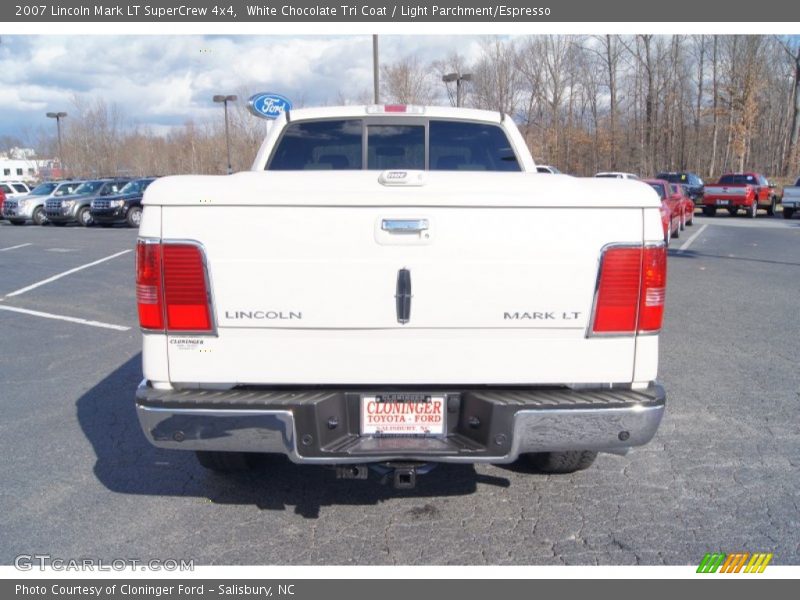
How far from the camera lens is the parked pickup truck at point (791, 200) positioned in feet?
87.2

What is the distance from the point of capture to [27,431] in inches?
199

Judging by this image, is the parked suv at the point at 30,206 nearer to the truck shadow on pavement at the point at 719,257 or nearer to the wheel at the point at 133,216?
the wheel at the point at 133,216

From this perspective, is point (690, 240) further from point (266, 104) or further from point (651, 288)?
point (651, 288)

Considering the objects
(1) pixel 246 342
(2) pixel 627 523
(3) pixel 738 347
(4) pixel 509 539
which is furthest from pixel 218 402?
(3) pixel 738 347

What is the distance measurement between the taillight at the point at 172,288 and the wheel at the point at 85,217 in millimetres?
25411

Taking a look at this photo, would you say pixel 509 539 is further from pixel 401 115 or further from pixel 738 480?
pixel 401 115

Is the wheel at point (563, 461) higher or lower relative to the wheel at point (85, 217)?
lower

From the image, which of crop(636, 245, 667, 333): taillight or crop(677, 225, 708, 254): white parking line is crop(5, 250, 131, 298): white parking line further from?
crop(677, 225, 708, 254): white parking line

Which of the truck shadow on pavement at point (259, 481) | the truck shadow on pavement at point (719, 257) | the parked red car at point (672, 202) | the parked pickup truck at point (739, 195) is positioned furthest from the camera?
the parked pickup truck at point (739, 195)

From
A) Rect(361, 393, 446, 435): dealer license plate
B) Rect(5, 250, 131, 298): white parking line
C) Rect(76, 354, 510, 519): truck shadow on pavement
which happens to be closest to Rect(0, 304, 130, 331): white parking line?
Rect(5, 250, 131, 298): white parking line

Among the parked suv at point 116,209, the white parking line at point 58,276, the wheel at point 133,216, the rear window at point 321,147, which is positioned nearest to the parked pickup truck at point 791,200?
the white parking line at point 58,276

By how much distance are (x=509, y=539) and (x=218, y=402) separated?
160cm

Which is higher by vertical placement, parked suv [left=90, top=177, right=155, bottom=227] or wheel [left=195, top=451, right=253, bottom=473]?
parked suv [left=90, top=177, right=155, bottom=227]

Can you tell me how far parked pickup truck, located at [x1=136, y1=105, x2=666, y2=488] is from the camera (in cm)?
297
